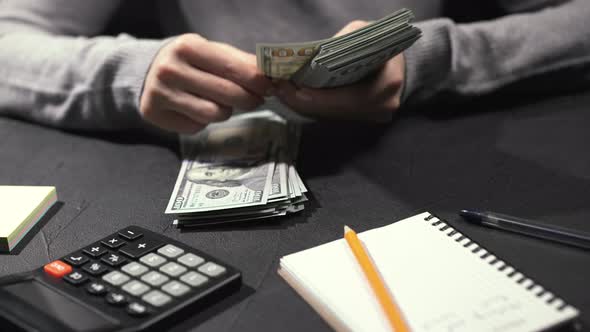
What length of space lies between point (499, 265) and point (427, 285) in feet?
0.23

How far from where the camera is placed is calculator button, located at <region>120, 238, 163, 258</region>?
555 mm

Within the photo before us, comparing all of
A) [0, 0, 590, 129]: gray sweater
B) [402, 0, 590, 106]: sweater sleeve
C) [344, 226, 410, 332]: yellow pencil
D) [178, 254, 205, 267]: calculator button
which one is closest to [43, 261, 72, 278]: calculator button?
[178, 254, 205, 267]: calculator button

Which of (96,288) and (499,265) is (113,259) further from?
(499,265)

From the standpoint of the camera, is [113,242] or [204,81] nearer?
[113,242]

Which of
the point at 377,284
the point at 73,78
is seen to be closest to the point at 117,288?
the point at 377,284

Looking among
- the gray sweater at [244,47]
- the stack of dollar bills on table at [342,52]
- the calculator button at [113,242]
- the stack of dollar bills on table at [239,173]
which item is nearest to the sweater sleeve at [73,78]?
the gray sweater at [244,47]

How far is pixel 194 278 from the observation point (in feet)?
1.68

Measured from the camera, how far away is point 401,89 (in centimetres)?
92

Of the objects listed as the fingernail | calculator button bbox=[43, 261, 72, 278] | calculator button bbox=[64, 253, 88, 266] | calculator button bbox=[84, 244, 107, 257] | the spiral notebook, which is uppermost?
the fingernail

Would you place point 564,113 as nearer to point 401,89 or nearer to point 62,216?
point 401,89

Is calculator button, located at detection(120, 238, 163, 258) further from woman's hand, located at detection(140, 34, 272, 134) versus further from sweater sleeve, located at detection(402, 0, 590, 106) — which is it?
sweater sleeve, located at detection(402, 0, 590, 106)

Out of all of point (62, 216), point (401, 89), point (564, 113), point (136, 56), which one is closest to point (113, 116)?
point (136, 56)

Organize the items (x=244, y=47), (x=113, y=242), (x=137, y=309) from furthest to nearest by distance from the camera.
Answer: (x=244, y=47) → (x=113, y=242) → (x=137, y=309)

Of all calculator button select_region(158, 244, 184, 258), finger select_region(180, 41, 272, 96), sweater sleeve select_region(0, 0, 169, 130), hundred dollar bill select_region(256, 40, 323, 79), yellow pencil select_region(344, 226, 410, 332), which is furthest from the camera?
sweater sleeve select_region(0, 0, 169, 130)
